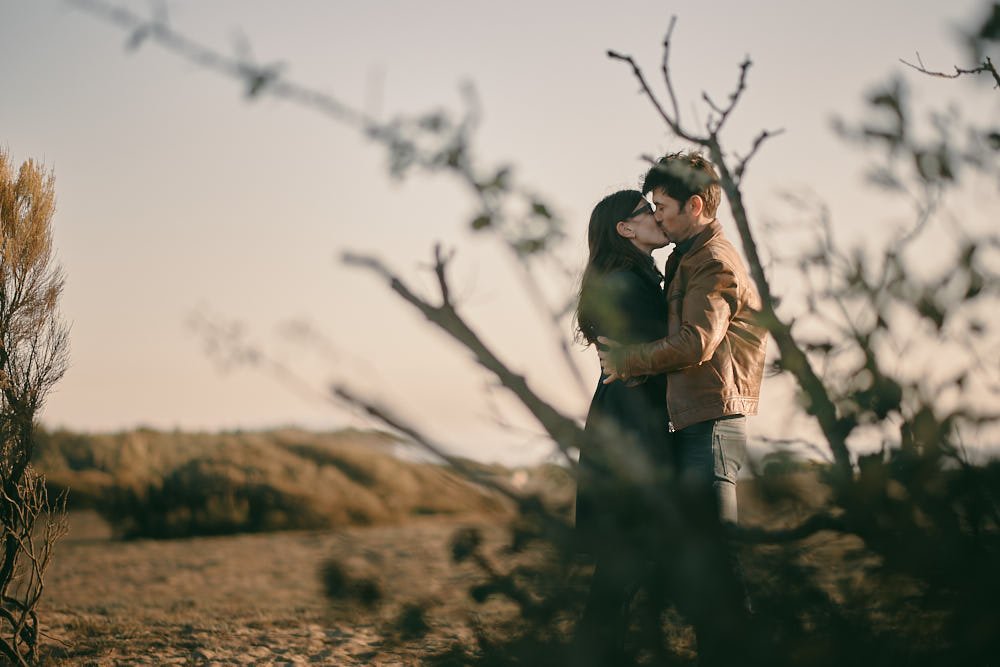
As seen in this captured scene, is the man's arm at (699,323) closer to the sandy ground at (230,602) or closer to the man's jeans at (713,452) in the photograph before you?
the man's jeans at (713,452)

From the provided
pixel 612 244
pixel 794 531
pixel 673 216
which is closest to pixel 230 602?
pixel 612 244

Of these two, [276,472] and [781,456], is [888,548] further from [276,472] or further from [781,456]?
[276,472]

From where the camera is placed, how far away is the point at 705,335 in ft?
9.27

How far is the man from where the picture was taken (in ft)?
9.40

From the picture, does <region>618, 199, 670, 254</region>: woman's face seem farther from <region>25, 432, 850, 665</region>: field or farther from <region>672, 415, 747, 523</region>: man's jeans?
<region>25, 432, 850, 665</region>: field

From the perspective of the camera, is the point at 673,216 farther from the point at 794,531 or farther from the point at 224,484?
the point at 224,484

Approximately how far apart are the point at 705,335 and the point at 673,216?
50 cm

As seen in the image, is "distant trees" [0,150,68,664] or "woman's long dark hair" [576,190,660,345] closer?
"woman's long dark hair" [576,190,660,345]

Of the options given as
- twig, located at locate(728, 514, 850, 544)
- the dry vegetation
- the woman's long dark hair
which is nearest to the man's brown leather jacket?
the woman's long dark hair

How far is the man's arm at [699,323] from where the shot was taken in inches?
110

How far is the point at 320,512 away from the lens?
12477mm

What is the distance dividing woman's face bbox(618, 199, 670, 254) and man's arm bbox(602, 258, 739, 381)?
300mm

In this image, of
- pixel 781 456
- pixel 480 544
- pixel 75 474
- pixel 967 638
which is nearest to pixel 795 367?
pixel 781 456

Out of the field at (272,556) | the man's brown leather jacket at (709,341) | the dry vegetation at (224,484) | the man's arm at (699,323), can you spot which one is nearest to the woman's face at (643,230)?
the man's brown leather jacket at (709,341)
